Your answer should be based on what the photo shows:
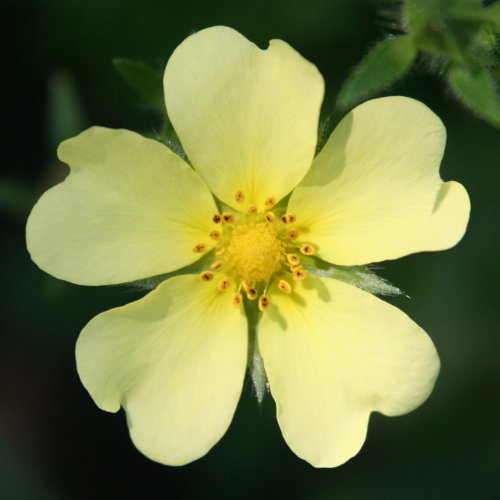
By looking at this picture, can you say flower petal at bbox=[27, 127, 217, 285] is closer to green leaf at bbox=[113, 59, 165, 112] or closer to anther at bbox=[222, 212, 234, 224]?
anther at bbox=[222, 212, 234, 224]

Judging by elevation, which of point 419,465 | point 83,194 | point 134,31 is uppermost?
point 134,31

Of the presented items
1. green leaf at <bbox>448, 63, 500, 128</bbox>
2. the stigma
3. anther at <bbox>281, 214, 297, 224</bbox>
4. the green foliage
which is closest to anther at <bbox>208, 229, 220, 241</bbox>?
the stigma

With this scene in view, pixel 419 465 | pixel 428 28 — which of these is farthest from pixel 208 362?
pixel 419 465

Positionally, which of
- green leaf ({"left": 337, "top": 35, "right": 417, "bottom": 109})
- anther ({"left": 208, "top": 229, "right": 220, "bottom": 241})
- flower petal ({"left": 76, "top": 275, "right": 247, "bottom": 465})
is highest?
green leaf ({"left": 337, "top": 35, "right": 417, "bottom": 109})

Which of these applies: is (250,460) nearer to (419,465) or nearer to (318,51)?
(419,465)

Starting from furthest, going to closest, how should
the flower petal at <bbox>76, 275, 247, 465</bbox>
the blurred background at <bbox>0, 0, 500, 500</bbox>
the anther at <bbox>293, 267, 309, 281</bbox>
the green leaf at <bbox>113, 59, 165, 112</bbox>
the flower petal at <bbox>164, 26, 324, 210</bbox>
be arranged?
1. the blurred background at <bbox>0, 0, 500, 500</bbox>
2. the green leaf at <bbox>113, 59, 165, 112</bbox>
3. the anther at <bbox>293, 267, 309, 281</bbox>
4. the flower petal at <bbox>76, 275, 247, 465</bbox>
5. the flower petal at <bbox>164, 26, 324, 210</bbox>

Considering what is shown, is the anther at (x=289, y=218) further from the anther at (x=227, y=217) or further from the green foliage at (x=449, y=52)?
the green foliage at (x=449, y=52)

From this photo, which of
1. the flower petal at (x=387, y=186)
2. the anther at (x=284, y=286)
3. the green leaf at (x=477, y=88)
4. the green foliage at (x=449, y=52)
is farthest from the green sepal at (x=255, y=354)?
the green leaf at (x=477, y=88)
